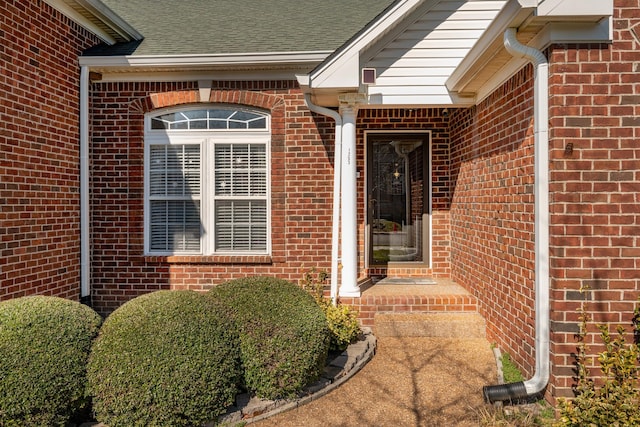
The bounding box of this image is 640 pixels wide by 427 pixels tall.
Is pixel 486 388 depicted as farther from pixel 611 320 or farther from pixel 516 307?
pixel 611 320

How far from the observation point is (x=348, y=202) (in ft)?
18.6

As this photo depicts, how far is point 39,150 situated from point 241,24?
150 inches

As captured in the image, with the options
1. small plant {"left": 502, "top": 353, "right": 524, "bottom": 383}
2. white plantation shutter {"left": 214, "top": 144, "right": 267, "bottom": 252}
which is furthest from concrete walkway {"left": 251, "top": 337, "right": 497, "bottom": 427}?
white plantation shutter {"left": 214, "top": 144, "right": 267, "bottom": 252}

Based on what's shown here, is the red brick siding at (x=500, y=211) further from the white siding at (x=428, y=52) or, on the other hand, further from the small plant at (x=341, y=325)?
the small plant at (x=341, y=325)

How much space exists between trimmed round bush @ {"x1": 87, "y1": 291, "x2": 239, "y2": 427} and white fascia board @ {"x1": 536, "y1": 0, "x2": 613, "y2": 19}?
379cm

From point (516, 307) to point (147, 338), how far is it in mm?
3517

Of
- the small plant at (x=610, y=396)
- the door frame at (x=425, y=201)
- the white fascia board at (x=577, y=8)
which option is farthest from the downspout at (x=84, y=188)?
the small plant at (x=610, y=396)

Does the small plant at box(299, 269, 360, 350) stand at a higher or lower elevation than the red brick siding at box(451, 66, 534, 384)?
lower

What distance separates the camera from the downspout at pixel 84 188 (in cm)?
626

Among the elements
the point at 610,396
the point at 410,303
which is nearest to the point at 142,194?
the point at 410,303

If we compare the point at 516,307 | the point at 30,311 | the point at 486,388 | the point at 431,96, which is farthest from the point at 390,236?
the point at 30,311

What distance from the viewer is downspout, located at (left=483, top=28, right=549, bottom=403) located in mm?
3656

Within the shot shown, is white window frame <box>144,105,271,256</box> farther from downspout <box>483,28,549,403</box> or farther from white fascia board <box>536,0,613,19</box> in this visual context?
white fascia board <box>536,0,613,19</box>

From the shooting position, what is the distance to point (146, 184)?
666 centimetres
